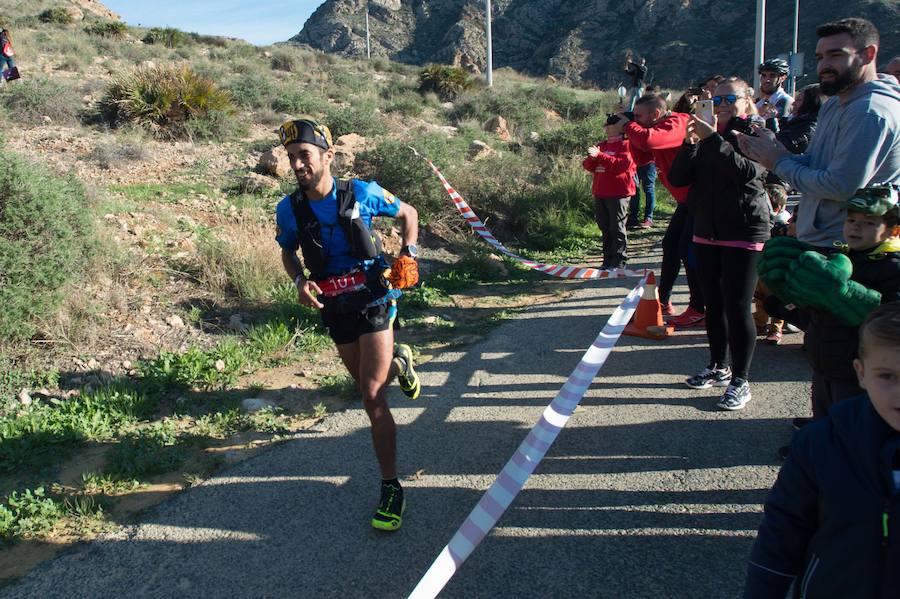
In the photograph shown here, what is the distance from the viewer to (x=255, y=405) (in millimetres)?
4801

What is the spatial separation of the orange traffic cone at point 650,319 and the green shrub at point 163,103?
32.9 ft

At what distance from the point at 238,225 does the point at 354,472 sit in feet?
16.4

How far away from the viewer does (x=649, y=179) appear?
10.8m

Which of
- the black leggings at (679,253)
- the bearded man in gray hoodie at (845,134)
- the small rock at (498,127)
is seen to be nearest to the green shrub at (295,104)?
the small rock at (498,127)

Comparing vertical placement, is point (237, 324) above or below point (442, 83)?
below

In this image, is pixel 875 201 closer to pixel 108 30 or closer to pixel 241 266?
pixel 241 266

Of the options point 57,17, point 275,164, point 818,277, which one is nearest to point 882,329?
point 818,277

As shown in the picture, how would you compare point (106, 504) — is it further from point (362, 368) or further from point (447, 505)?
point (447, 505)

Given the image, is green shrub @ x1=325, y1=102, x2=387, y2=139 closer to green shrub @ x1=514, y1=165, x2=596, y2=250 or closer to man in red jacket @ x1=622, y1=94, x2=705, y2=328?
green shrub @ x1=514, y1=165, x2=596, y2=250

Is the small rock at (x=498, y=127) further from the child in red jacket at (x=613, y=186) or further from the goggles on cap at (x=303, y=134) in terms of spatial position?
the goggles on cap at (x=303, y=134)

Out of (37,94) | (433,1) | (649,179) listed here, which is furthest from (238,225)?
(433,1)

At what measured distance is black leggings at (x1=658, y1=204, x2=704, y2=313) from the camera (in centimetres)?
596

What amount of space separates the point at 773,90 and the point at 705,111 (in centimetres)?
411

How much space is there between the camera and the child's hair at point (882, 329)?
1.59 meters
